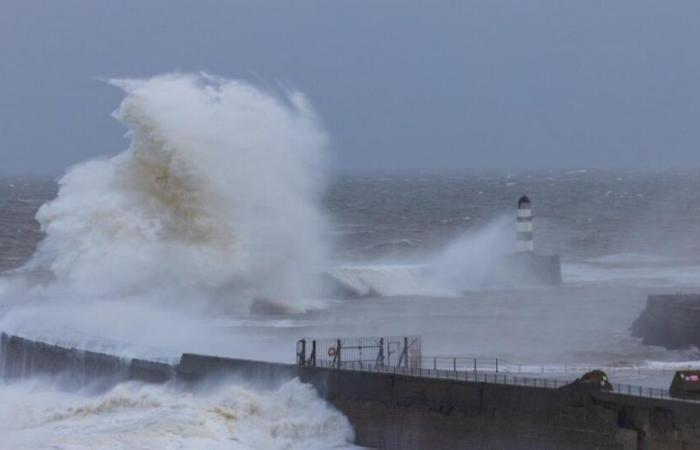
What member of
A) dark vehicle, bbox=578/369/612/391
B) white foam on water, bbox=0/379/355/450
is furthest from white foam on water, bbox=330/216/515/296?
dark vehicle, bbox=578/369/612/391

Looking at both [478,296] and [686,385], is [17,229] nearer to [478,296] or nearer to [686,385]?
[478,296]

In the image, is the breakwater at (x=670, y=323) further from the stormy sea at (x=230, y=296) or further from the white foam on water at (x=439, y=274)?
the white foam on water at (x=439, y=274)

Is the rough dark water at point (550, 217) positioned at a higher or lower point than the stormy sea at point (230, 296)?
higher

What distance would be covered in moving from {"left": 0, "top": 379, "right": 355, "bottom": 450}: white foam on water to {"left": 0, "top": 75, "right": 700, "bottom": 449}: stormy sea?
1.3 inches

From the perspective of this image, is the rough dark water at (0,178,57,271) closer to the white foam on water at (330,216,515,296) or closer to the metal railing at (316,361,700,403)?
the white foam on water at (330,216,515,296)

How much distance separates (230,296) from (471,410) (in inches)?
636

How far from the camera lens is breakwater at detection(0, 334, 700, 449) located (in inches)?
655

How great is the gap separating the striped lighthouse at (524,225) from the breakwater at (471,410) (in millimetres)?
19889

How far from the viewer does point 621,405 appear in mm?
16844

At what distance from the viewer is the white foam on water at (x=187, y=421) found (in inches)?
733

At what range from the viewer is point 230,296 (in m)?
33.7

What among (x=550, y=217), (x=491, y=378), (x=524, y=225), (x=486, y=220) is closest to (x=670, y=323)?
(x=491, y=378)

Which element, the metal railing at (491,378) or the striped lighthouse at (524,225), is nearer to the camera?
the metal railing at (491,378)

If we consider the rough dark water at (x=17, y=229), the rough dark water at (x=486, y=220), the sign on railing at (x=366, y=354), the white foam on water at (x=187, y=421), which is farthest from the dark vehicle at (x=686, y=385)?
the rough dark water at (x=486, y=220)
